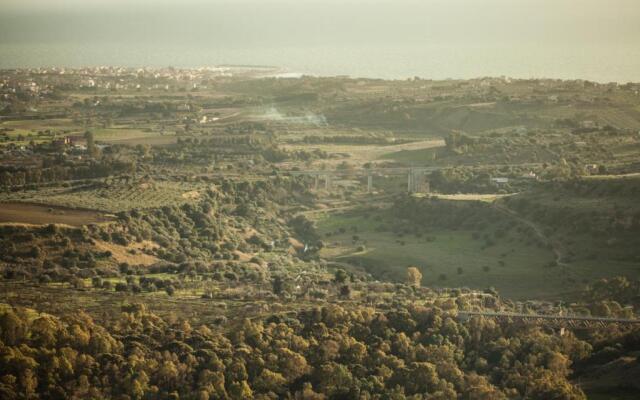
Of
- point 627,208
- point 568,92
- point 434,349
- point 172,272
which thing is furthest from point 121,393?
point 568,92

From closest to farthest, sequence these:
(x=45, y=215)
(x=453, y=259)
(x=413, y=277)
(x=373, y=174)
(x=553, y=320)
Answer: (x=553, y=320)
(x=413, y=277)
(x=45, y=215)
(x=453, y=259)
(x=373, y=174)

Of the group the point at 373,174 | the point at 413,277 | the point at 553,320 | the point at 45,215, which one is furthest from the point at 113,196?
the point at 553,320

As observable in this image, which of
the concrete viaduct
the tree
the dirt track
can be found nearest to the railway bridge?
the tree

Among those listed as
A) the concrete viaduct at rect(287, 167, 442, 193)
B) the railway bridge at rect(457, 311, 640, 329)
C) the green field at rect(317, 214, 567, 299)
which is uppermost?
the concrete viaduct at rect(287, 167, 442, 193)

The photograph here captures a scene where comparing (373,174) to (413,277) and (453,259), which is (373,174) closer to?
(453,259)

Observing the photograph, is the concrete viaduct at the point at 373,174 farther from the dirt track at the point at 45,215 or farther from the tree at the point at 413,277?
the dirt track at the point at 45,215

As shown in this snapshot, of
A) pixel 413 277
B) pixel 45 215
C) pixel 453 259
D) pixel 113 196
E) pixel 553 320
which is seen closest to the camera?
pixel 553 320

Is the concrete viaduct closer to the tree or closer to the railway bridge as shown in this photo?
the tree
